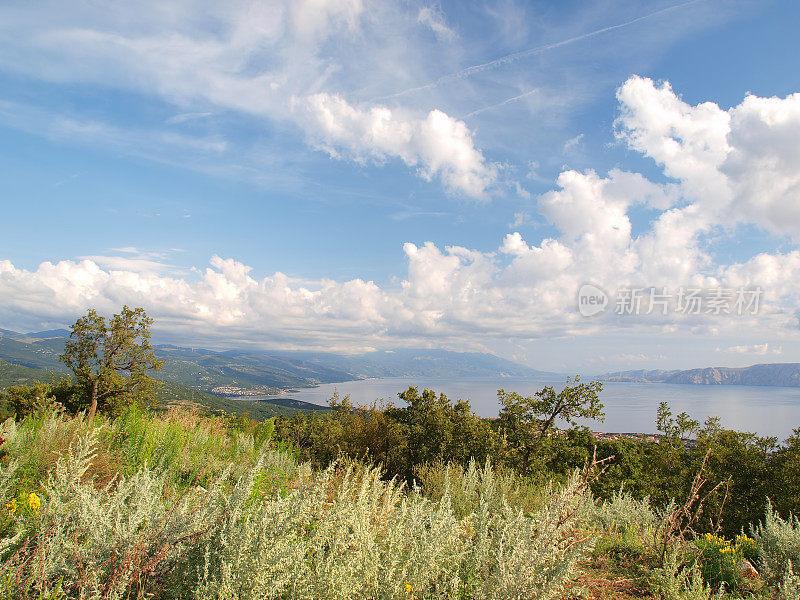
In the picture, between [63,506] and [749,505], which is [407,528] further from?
[749,505]

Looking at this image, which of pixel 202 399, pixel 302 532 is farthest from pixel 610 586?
pixel 202 399

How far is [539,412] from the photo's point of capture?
14.8 metres

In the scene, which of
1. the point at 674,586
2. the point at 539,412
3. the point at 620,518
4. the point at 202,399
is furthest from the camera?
the point at 202,399

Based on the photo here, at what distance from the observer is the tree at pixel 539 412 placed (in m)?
14.1

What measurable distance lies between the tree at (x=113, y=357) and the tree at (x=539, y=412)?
1784 cm

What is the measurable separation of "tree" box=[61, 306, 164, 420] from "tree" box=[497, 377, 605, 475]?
58.5ft

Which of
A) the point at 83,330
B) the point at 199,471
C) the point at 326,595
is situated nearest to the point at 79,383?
the point at 83,330

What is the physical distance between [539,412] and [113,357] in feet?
70.4

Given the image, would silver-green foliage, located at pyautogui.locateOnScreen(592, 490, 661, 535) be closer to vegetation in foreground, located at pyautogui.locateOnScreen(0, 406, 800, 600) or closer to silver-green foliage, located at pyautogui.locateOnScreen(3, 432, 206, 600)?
vegetation in foreground, located at pyautogui.locateOnScreen(0, 406, 800, 600)

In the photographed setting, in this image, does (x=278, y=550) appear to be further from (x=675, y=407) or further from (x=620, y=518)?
(x=675, y=407)

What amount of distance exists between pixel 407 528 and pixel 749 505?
48.8ft

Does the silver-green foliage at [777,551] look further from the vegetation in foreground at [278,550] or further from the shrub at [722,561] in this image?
the shrub at [722,561]

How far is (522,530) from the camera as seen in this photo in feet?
8.93

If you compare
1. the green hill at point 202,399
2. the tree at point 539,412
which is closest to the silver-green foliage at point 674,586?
the tree at point 539,412
